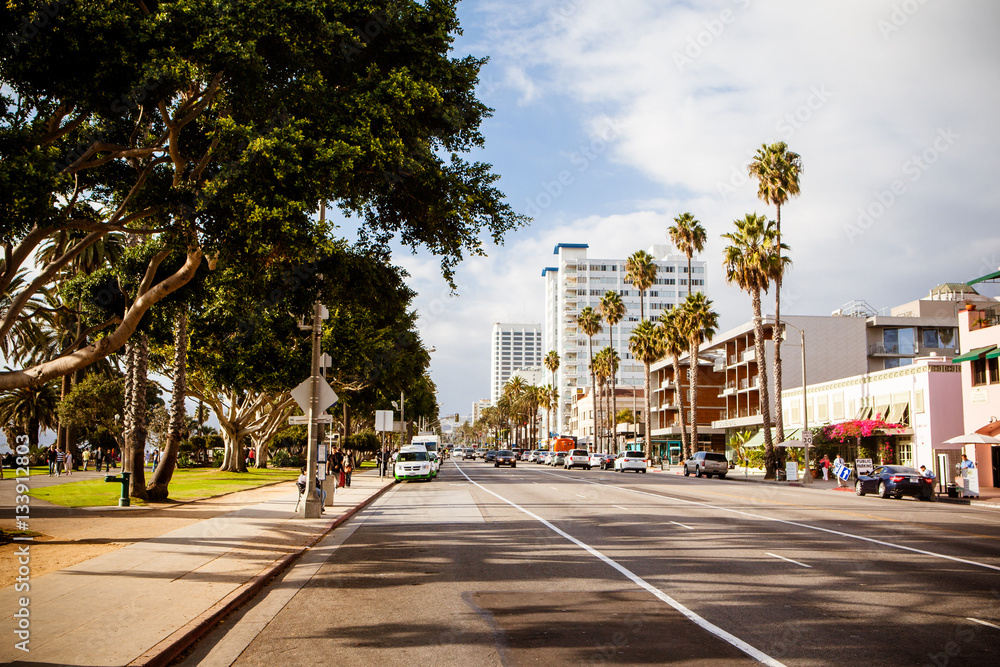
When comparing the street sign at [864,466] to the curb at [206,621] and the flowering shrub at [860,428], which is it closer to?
the flowering shrub at [860,428]

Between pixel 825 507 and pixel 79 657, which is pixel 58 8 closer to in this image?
pixel 79 657

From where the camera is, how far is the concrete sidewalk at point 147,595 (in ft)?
23.1

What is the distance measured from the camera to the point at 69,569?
37.2 ft

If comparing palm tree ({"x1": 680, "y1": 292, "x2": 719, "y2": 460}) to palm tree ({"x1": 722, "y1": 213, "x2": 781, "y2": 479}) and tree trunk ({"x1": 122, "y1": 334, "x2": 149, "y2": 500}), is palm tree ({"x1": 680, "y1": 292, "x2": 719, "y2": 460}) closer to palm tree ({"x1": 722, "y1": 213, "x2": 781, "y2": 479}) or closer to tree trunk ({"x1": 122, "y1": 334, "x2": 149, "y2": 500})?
palm tree ({"x1": 722, "y1": 213, "x2": 781, "y2": 479})

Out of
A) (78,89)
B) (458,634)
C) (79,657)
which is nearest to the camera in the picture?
(79,657)

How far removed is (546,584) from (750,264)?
43.4m

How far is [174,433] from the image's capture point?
25641mm

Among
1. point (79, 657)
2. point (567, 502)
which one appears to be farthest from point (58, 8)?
point (567, 502)

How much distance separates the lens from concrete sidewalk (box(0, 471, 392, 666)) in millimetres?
7051

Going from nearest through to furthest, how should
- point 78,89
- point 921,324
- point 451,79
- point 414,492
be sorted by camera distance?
point 78,89
point 451,79
point 414,492
point 921,324

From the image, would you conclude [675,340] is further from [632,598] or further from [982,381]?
[632,598]

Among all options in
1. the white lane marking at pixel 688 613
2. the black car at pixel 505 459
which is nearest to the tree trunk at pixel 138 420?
the white lane marking at pixel 688 613

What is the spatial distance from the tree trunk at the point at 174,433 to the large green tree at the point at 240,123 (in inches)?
365

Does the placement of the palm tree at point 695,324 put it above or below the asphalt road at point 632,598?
above
